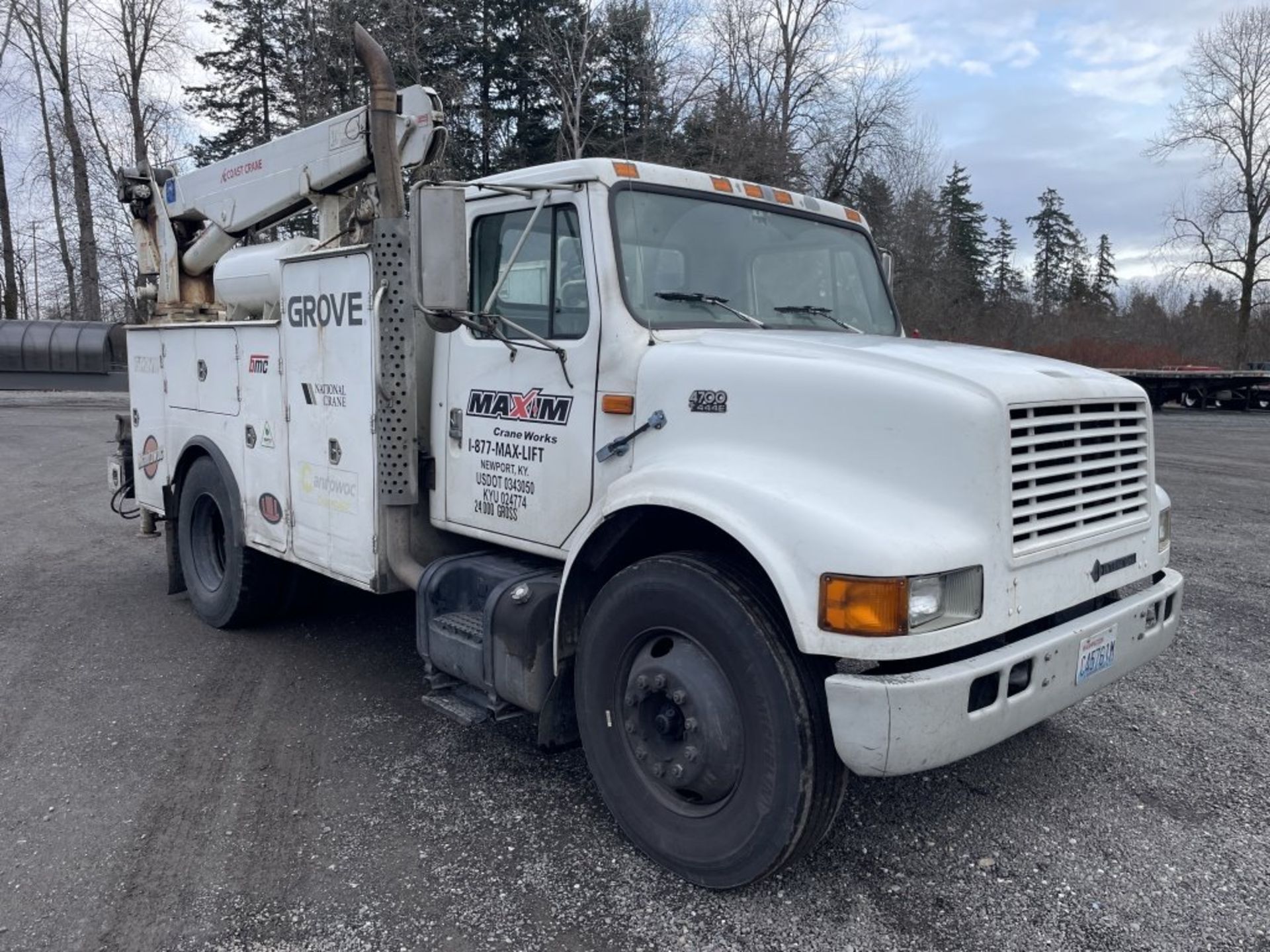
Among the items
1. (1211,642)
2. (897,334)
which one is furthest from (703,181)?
(1211,642)

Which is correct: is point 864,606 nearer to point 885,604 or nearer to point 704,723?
point 885,604

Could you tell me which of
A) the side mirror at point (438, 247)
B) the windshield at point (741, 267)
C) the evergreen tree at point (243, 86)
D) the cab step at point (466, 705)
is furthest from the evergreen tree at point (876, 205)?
the side mirror at point (438, 247)

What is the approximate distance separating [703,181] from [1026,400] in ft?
5.82

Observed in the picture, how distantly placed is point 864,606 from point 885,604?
58 mm

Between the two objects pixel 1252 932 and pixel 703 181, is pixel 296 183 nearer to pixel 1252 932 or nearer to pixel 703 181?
pixel 703 181

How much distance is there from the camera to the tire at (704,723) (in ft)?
9.51

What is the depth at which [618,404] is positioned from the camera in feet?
11.9

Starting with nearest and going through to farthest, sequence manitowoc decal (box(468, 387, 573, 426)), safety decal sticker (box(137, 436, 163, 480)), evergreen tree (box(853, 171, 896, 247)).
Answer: manitowoc decal (box(468, 387, 573, 426)), safety decal sticker (box(137, 436, 163, 480)), evergreen tree (box(853, 171, 896, 247))

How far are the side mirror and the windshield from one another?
0.62 metres

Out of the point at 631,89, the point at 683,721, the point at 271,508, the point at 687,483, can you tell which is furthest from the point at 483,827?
the point at 631,89

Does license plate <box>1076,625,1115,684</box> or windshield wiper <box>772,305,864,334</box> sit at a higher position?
windshield wiper <box>772,305,864,334</box>

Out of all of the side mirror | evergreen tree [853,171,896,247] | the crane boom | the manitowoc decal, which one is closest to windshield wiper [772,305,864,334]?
the manitowoc decal

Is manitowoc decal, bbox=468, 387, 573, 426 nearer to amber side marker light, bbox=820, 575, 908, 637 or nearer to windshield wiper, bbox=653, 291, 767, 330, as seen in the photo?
windshield wiper, bbox=653, 291, 767, 330

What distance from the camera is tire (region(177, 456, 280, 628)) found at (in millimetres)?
5910
